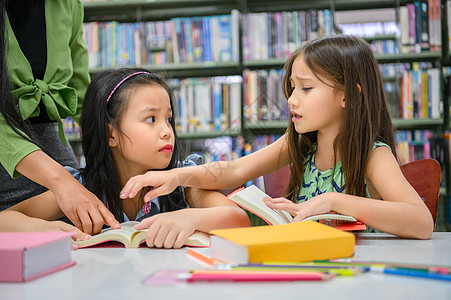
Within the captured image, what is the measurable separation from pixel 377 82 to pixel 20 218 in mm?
910

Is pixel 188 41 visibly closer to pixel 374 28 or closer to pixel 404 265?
pixel 374 28

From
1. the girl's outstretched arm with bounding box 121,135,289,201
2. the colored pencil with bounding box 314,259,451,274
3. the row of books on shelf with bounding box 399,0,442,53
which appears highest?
the row of books on shelf with bounding box 399,0,442,53

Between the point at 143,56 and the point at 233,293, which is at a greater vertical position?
the point at 143,56

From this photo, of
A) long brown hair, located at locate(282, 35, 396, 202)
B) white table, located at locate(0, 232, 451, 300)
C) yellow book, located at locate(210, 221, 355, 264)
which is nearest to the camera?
white table, located at locate(0, 232, 451, 300)

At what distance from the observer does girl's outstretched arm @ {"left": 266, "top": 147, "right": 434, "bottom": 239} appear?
0.85 m

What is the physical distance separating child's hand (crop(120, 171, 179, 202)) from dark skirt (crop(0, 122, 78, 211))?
37cm

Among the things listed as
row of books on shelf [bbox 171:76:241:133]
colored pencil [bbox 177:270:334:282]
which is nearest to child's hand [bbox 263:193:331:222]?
colored pencil [bbox 177:270:334:282]

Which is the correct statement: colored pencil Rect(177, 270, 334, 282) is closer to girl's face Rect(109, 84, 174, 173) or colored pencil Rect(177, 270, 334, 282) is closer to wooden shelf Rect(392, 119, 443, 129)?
girl's face Rect(109, 84, 174, 173)

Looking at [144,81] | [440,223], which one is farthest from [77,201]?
[440,223]

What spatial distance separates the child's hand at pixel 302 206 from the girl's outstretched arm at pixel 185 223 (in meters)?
0.14

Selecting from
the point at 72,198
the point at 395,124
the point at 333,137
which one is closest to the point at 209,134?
the point at 395,124

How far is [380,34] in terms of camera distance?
Result: 2.69 metres

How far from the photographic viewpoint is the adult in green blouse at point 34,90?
3.19 feet

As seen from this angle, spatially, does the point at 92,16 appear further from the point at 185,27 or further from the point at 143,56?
the point at 185,27
